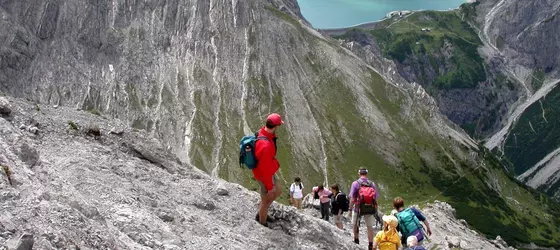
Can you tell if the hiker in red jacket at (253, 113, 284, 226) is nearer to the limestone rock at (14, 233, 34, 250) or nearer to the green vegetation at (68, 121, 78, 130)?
the limestone rock at (14, 233, 34, 250)

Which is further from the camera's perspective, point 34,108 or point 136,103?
point 136,103

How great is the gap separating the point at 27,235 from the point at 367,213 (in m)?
13.7

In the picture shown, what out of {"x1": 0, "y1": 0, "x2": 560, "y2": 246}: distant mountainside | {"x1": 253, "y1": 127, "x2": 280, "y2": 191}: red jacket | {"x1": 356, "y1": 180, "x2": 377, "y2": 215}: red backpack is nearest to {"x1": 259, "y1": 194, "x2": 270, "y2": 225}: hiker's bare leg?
{"x1": 253, "y1": 127, "x2": 280, "y2": 191}: red jacket

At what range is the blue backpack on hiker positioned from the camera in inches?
708

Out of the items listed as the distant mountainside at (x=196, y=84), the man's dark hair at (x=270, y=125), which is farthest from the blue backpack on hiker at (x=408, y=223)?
the distant mountainside at (x=196, y=84)

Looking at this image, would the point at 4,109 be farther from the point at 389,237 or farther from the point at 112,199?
the point at 389,237

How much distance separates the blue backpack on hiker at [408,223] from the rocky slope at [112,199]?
8.07 feet

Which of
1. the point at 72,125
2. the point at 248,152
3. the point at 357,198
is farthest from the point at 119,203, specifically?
the point at 357,198

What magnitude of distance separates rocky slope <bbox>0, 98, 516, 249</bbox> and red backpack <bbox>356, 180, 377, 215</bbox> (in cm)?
140

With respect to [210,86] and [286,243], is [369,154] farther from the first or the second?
[286,243]

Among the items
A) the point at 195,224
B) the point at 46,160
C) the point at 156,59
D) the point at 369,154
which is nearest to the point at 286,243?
the point at 195,224

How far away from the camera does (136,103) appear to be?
160 m

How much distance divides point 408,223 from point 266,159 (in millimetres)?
5664

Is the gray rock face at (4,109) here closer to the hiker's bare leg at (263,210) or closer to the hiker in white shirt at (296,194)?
the hiker's bare leg at (263,210)
